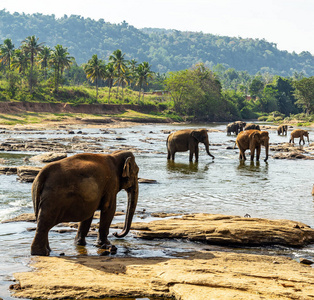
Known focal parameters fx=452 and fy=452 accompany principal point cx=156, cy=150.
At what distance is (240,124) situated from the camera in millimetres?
56094

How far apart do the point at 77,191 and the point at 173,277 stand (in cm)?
221

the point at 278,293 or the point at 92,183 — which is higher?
the point at 92,183

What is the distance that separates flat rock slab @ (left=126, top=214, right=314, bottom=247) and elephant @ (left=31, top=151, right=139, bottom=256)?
4.99 ft

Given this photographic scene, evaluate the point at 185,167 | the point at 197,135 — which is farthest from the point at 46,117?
the point at 185,167

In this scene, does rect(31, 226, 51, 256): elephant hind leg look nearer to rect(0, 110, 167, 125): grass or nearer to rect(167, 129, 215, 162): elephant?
rect(167, 129, 215, 162): elephant

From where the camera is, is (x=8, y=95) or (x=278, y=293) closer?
(x=278, y=293)

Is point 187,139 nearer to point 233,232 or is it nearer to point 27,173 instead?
point 27,173

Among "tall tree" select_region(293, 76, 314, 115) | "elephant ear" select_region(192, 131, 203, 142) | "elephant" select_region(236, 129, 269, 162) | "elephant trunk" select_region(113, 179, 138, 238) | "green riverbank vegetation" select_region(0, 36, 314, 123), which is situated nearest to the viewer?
"elephant trunk" select_region(113, 179, 138, 238)

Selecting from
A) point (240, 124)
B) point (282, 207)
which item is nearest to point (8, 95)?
point (240, 124)

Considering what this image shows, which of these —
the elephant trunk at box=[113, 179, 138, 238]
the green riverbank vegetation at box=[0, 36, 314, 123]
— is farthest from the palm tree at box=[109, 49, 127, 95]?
the elephant trunk at box=[113, 179, 138, 238]

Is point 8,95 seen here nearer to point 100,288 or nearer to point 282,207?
point 282,207

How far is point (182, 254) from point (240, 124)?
4935 cm

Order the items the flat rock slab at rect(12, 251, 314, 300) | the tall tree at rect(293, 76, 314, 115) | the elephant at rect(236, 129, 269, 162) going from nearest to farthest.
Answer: the flat rock slab at rect(12, 251, 314, 300)
the elephant at rect(236, 129, 269, 162)
the tall tree at rect(293, 76, 314, 115)

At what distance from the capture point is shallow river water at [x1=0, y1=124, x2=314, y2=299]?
27.5 ft
